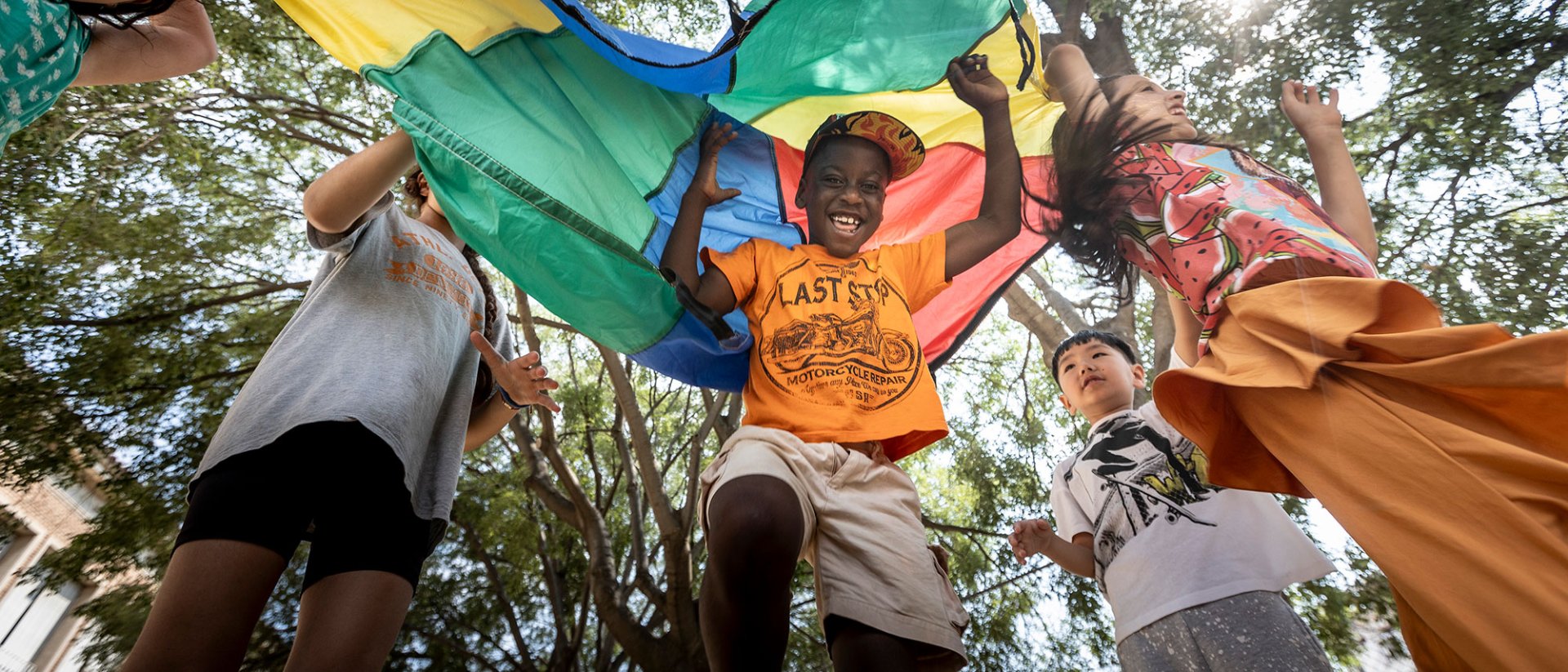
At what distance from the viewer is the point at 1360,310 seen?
137cm

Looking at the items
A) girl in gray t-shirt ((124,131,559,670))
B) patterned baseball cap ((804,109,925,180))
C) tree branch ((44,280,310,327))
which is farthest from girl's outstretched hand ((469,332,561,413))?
tree branch ((44,280,310,327))

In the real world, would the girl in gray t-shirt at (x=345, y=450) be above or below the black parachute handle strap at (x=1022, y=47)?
below

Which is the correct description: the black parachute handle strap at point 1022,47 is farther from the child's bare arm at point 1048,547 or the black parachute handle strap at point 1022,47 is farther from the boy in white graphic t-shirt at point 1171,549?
the child's bare arm at point 1048,547

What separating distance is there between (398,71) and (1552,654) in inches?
96.1

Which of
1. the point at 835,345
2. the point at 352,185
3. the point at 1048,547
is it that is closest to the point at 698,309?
the point at 835,345

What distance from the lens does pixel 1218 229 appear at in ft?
5.61

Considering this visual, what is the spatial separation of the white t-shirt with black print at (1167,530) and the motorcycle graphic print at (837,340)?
2.79 ft

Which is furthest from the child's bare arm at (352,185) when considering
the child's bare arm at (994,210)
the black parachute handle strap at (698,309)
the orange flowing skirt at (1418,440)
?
the orange flowing skirt at (1418,440)

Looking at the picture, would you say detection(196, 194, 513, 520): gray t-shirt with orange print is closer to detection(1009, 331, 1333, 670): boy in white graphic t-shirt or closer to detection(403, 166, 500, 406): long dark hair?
detection(403, 166, 500, 406): long dark hair

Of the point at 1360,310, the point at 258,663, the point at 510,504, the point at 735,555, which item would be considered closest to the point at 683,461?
the point at 510,504

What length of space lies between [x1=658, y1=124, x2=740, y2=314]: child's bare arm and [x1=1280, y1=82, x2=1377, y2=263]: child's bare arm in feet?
4.96

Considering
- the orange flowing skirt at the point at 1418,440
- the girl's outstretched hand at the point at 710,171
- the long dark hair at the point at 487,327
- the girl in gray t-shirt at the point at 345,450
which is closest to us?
the orange flowing skirt at the point at 1418,440

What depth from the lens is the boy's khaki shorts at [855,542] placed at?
5.76 ft

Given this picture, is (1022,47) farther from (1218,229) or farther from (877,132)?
(1218,229)
